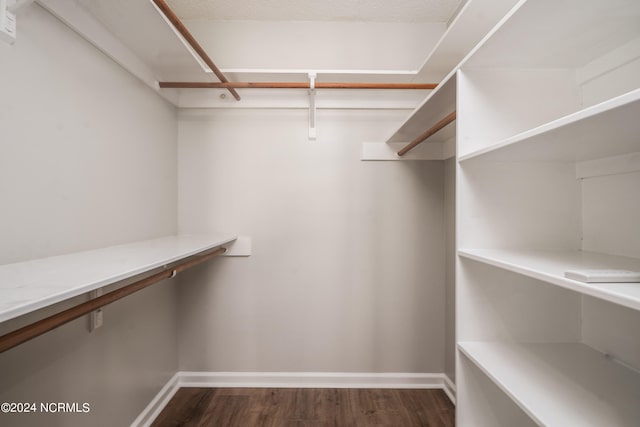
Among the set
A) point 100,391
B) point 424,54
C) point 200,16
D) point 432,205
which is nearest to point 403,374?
point 432,205

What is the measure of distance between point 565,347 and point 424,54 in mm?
1874

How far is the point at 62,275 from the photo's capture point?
0.76 metres

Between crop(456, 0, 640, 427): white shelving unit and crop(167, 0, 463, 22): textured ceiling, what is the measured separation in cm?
114

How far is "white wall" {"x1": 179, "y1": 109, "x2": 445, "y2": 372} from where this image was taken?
2039mm

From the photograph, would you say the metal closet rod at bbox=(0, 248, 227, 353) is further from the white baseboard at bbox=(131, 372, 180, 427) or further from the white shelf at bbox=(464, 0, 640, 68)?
the white shelf at bbox=(464, 0, 640, 68)

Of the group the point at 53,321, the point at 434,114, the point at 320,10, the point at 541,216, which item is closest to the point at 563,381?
the point at 541,216

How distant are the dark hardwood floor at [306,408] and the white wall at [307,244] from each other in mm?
166

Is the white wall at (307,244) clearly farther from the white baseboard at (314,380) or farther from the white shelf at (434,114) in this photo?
the white shelf at (434,114)

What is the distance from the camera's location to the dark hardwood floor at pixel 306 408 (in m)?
1.68

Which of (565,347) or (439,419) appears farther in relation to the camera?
(439,419)

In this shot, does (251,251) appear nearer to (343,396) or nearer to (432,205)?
(343,396)

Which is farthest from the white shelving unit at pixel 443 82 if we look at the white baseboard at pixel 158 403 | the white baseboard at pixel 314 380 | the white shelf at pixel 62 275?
the white baseboard at pixel 158 403

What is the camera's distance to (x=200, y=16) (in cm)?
201

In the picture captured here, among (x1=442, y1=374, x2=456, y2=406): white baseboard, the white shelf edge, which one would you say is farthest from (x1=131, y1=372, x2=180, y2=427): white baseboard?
the white shelf edge
